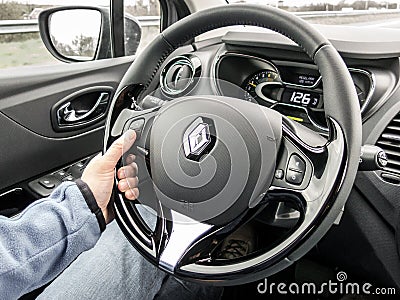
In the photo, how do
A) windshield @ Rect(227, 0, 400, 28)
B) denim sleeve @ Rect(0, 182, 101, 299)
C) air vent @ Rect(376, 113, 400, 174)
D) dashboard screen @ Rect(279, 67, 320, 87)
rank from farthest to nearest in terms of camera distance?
1. windshield @ Rect(227, 0, 400, 28)
2. dashboard screen @ Rect(279, 67, 320, 87)
3. air vent @ Rect(376, 113, 400, 174)
4. denim sleeve @ Rect(0, 182, 101, 299)

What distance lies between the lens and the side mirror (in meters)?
1.69

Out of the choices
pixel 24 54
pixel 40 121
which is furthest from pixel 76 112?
pixel 24 54

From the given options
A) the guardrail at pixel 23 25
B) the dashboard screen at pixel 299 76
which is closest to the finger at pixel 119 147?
the dashboard screen at pixel 299 76

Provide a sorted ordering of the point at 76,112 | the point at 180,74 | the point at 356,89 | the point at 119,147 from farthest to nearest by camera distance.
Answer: the point at 76,112
the point at 180,74
the point at 356,89
the point at 119,147

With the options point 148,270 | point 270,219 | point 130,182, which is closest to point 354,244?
point 270,219

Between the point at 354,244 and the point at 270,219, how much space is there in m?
0.31

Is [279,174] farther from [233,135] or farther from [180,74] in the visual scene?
[180,74]

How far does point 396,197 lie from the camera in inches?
45.1

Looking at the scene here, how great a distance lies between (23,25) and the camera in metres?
1.75

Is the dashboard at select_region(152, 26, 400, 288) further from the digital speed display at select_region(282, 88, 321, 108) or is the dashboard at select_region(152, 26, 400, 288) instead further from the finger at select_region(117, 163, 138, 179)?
the finger at select_region(117, 163, 138, 179)

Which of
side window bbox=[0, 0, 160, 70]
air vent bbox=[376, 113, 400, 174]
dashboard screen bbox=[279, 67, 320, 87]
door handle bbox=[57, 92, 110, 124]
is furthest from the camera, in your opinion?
side window bbox=[0, 0, 160, 70]

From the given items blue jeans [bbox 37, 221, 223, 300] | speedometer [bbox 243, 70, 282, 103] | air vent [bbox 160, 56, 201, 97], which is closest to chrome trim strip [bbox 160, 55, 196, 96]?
air vent [bbox 160, 56, 201, 97]

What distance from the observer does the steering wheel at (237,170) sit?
79 cm

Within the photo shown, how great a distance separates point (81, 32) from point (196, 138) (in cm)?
105
